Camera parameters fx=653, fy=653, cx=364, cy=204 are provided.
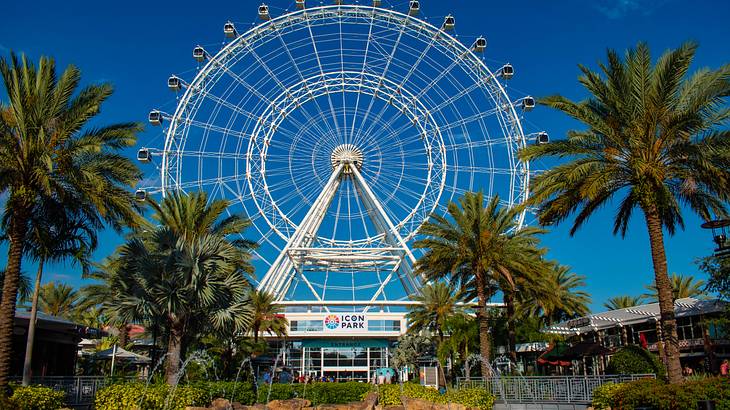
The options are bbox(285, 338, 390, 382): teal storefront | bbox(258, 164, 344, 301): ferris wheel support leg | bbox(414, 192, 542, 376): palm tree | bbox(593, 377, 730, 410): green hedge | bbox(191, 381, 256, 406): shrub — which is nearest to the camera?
bbox(593, 377, 730, 410): green hedge

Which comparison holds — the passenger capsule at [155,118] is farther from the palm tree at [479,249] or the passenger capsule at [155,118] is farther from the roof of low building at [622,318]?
the roof of low building at [622,318]

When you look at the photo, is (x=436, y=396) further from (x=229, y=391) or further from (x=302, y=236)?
(x=302, y=236)

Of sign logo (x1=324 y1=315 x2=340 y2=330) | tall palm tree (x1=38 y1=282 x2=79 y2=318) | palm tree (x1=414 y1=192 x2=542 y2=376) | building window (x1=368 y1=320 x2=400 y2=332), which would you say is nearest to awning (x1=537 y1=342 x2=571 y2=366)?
palm tree (x1=414 y1=192 x2=542 y2=376)

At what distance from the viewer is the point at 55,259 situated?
2169 centimetres

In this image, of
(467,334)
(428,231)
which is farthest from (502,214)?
(467,334)

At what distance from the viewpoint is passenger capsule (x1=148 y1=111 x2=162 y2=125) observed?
4153cm

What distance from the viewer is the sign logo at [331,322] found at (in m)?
55.0

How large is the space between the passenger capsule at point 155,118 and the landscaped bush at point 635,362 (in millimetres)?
30274

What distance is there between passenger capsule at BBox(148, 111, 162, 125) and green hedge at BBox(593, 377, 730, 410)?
32920 millimetres

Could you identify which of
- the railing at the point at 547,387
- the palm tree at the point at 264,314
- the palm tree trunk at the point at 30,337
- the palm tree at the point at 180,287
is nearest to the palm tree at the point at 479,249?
the railing at the point at 547,387

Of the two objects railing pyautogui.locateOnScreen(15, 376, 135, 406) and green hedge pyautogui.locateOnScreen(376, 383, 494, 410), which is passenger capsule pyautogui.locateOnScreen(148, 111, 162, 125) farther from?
railing pyautogui.locateOnScreen(15, 376, 135, 406)

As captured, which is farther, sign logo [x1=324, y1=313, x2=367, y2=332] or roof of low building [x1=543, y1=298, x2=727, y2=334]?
sign logo [x1=324, y1=313, x2=367, y2=332]

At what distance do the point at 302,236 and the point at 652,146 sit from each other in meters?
29.3

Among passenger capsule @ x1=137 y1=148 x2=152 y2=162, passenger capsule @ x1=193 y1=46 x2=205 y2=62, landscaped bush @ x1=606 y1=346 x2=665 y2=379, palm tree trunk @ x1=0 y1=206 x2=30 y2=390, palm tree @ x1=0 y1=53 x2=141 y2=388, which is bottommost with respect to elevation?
landscaped bush @ x1=606 y1=346 x2=665 y2=379
